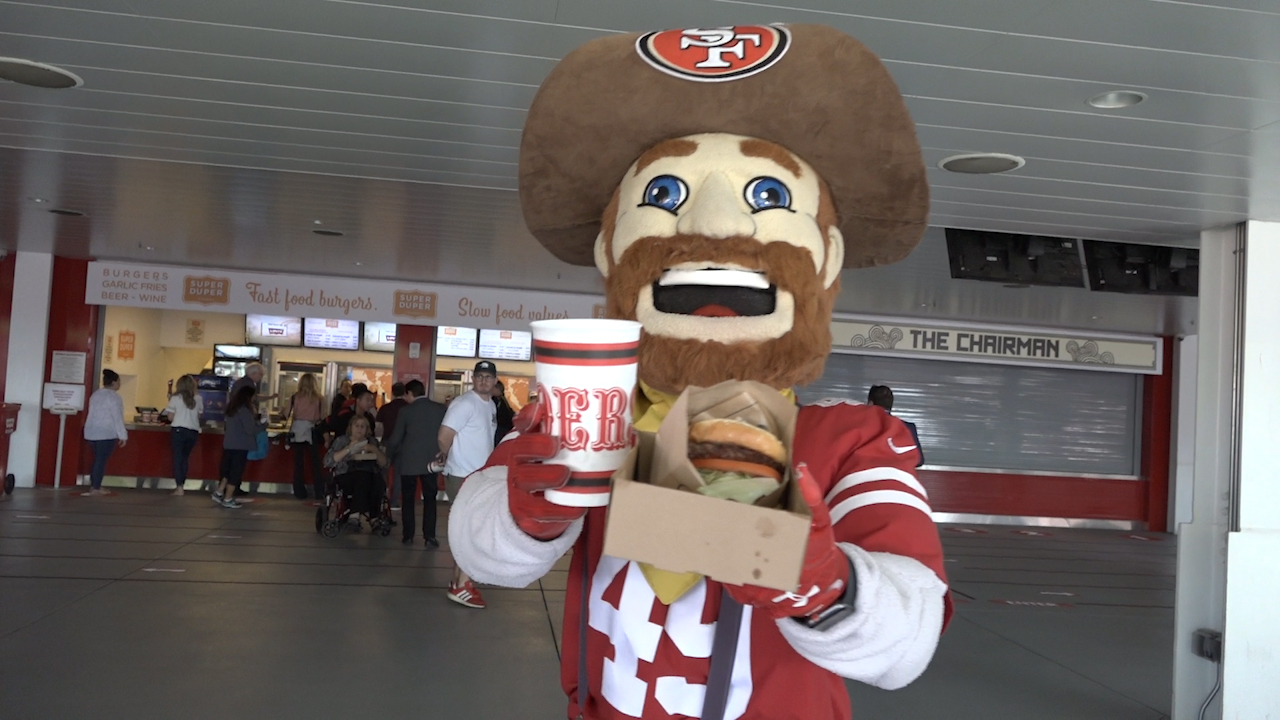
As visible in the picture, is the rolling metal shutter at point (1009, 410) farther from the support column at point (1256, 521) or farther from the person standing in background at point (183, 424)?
the support column at point (1256, 521)

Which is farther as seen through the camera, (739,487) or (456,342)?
(456,342)

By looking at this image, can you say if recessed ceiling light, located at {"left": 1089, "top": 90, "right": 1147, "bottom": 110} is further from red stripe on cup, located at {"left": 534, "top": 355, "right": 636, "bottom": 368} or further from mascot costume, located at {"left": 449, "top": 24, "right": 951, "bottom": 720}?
red stripe on cup, located at {"left": 534, "top": 355, "right": 636, "bottom": 368}

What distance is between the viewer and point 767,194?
156 cm

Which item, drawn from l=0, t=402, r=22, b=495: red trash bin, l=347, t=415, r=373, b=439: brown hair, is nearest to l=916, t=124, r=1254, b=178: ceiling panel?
l=347, t=415, r=373, b=439: brown hair

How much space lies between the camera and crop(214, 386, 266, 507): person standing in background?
1008cm

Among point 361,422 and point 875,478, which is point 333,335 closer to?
point 361,422

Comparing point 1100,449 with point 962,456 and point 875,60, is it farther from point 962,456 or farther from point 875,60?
point 875,60

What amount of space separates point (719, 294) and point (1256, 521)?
452cm

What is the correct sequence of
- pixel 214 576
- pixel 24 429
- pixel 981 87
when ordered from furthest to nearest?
pixel 24 429
pixel 214 576
pixel 981 87

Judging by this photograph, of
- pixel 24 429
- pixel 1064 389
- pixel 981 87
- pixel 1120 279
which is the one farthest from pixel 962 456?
pixel 24 429

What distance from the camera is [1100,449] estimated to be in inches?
540

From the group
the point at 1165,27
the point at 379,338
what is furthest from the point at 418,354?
the point at 1165,27

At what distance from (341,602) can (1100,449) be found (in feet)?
39.2

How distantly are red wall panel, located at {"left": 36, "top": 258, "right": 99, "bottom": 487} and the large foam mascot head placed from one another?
11.7 m
